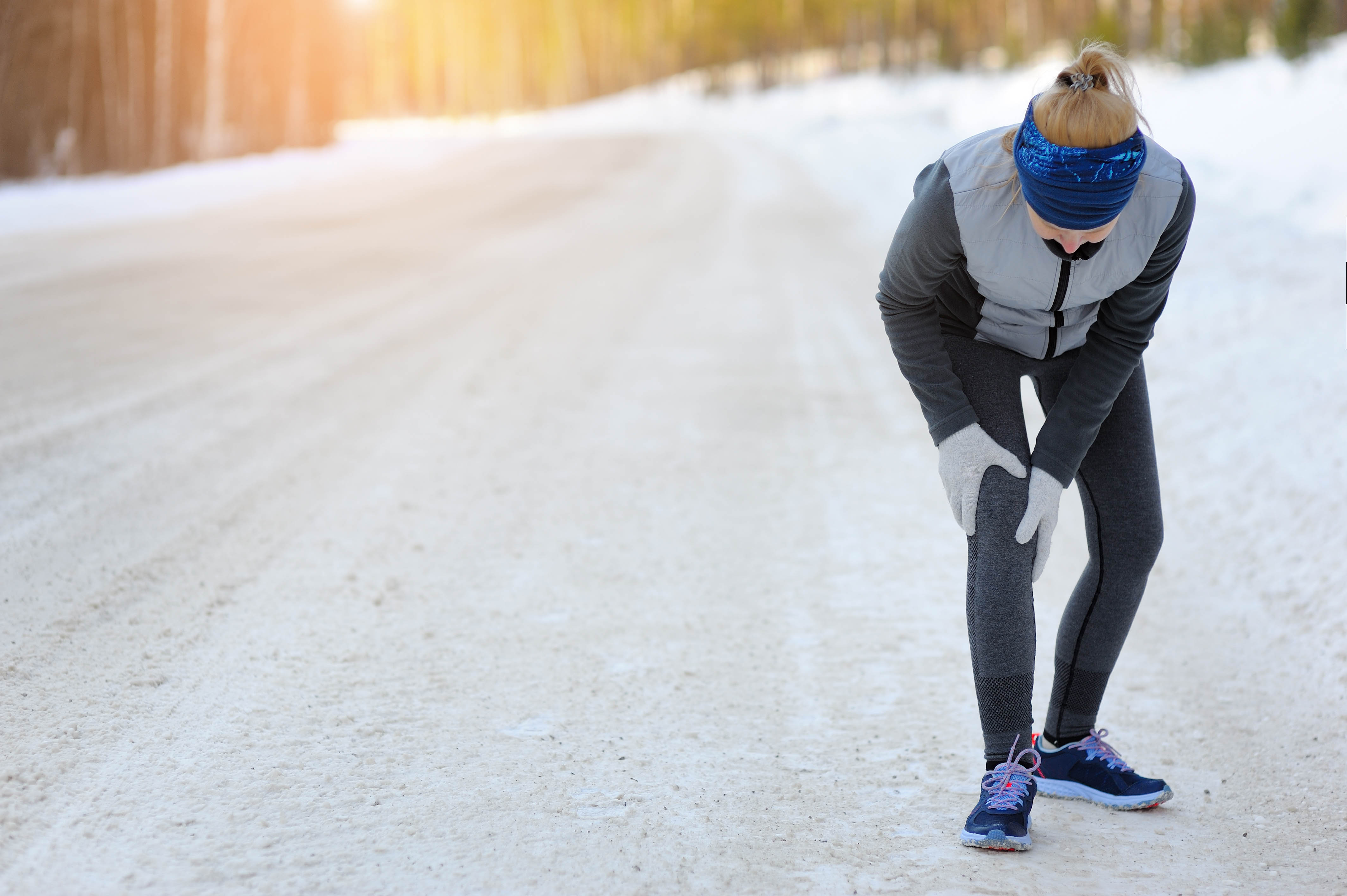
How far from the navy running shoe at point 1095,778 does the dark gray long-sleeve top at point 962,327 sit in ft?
2.33

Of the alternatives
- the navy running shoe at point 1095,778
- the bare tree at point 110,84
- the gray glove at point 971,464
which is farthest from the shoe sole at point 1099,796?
the bare tree at point 110,84

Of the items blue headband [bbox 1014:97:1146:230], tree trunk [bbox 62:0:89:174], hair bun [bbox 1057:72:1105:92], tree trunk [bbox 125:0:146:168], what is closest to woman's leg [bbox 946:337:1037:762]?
blue headband [bbox 1014:97:1146:230]

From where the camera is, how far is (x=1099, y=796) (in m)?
2.60

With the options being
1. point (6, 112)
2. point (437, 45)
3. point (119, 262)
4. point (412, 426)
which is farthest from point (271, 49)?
point (437, 45)

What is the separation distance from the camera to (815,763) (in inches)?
109

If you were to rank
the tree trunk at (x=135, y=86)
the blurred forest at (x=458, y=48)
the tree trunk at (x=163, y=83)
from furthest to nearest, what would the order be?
the tree trunk at (x=163, y=83) → the tree trunk at (x=135, y=86) → the blurred forest at (x=458, y=48)

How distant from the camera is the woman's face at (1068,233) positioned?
210cm

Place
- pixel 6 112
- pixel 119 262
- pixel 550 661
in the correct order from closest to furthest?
pixel 550 661 < pixel 119 262 < pixel 6 112

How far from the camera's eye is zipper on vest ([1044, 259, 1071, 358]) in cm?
221

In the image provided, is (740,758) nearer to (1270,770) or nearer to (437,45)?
(1270,770)

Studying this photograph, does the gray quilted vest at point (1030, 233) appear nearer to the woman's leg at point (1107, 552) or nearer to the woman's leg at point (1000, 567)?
the woman's leg at point (1000, 567)

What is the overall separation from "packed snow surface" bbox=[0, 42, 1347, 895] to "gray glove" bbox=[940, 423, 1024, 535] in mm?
734

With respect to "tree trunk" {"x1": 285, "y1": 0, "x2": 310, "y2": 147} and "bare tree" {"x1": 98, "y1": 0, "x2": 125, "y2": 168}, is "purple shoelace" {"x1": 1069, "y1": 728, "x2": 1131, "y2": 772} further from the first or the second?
"tree trunk" {"x1": 285, "y1": 0, "x2": 310, "y2": 147}

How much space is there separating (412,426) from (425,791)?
3.28 m
